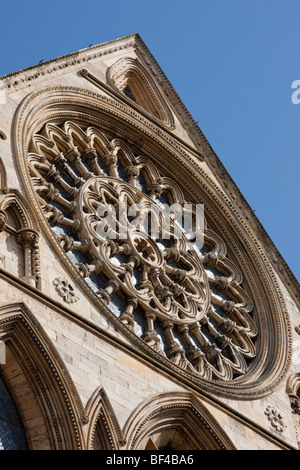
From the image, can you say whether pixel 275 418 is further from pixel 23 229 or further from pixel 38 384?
pixel 23 229

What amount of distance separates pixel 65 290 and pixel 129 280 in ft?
7.91

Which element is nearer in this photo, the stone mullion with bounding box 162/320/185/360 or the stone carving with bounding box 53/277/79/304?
the stone carving with bounding box 53/277/79/304

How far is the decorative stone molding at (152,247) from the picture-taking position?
1989 centimetres

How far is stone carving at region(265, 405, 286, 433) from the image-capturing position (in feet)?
66.5

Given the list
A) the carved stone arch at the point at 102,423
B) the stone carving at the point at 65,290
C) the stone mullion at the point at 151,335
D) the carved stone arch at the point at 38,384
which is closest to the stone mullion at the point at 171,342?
the stone mullion at the point at 151,335

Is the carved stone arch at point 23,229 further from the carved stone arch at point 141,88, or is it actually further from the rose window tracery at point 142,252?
the carved stone arch at point 141,88

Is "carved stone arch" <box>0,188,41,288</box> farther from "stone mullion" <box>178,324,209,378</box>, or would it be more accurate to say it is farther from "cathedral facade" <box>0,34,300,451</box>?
"stone mullion" <box>178,324,209,378</box>

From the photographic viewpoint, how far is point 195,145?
85.0 ft

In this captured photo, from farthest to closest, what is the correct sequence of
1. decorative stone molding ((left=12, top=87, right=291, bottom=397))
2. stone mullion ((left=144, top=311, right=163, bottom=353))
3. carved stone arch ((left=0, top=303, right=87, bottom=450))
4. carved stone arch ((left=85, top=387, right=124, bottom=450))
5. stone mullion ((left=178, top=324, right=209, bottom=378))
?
stone mullion ((left=178, top=324, right=209, bottom=378)), decorative stone molding ((left=12, top=87, right=291, bottom=397)), stone mullion ((left=144, top=311, right=163, bottom=353)), carved stone arch ((left=85, top=387, right=124, bottom=450)), carved stone arch ((left=0, top=303, right=87, bottom=450))

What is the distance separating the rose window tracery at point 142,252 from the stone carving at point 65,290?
2.68 ft

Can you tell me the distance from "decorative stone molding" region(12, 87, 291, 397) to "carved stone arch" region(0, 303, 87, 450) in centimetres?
212

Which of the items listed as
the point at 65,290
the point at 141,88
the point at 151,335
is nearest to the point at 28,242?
the point at 65,290

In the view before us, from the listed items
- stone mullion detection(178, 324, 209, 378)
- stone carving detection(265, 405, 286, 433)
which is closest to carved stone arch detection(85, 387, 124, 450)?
stone mullion detection(178, 324, 209, 378)

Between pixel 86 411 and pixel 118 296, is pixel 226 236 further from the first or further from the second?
pixel 86 411
